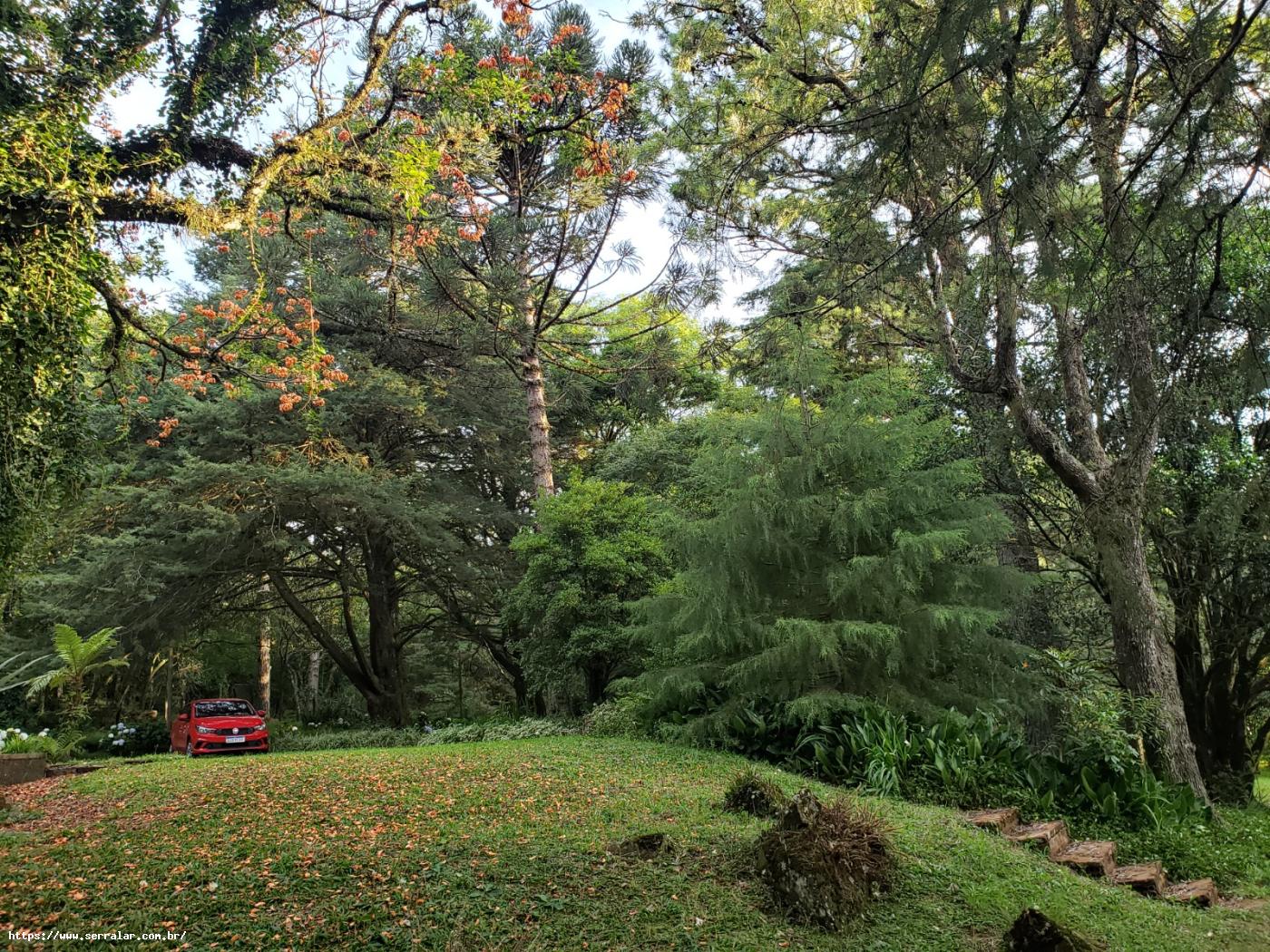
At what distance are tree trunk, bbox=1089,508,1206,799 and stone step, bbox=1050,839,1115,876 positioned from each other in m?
Answer: 2.30

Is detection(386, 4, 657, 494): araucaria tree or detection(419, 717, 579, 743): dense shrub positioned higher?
detection(386, 4, 657, 494): araucaria tree

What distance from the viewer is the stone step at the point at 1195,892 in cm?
462

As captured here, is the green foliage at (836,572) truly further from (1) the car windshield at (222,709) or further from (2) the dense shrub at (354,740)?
(1) the car windshield at (222,709)

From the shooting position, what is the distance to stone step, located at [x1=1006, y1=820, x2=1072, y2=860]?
5.03 meters

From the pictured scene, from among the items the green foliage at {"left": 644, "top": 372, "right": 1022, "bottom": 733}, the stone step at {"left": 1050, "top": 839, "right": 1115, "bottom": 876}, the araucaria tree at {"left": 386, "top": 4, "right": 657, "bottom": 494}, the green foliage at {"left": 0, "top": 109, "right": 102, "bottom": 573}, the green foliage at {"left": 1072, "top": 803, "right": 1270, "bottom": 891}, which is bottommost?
the green foliage at {"left": 1072, "top": 803, "right": 1270, "bottom": 891}

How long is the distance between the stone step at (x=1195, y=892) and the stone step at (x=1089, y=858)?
34 centimetres

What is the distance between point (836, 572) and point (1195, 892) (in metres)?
3.47

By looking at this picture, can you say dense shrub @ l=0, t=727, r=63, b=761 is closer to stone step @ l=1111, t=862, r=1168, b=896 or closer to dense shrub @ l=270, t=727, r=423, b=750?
dense shrub @ l=270, t=727, r=423, b=750

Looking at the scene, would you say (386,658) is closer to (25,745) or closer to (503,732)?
(503,732)

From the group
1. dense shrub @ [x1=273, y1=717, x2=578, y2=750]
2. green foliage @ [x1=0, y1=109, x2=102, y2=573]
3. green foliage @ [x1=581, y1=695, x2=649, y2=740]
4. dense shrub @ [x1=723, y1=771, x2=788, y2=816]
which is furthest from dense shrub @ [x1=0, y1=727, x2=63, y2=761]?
dense shrub @ [x1=723, y1=771, x2=788, y2=816]

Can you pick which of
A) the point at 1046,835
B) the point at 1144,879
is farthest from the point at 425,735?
Answer: the point at 1144,879

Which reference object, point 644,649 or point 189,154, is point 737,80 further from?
point 644,649

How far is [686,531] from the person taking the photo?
7984mm

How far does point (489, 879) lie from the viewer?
12.1ft
